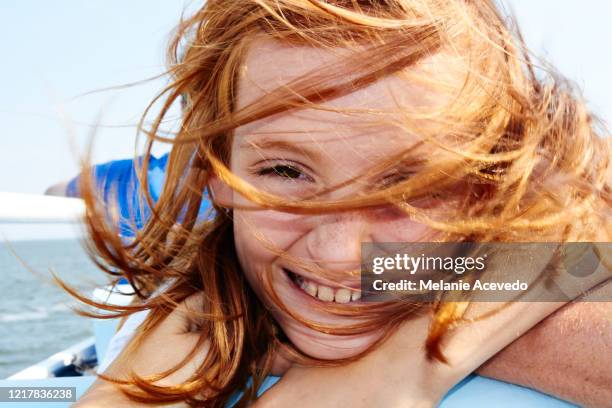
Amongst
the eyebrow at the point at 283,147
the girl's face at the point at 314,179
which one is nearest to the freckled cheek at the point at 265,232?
the girl's face at the point at 314,179

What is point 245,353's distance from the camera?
3.39 ft

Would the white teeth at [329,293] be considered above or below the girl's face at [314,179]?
below

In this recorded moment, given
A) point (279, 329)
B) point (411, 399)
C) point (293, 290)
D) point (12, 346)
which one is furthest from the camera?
point (12, 346)

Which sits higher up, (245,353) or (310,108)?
(310,108)

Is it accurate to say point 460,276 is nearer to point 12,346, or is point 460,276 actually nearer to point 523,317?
point 523,317

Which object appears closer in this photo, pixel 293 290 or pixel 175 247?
pixel 293 290

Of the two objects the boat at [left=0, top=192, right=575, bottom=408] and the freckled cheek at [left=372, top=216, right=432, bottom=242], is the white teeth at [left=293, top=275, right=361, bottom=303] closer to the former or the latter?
the freckled cheek at [left=372, top=216, right=432, bottom=242]

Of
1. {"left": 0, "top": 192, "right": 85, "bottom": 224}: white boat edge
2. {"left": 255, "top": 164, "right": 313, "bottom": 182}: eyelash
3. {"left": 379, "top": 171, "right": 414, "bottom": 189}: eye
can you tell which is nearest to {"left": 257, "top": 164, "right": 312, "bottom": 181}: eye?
{"left": 255, "top": 164, "right": 313, "bottom": 182}: eyelash

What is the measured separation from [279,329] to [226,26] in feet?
1.95

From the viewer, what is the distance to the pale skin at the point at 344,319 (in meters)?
0.79

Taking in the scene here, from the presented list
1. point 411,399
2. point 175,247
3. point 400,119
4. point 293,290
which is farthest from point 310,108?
point 175,247

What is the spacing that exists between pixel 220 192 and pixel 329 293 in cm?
34

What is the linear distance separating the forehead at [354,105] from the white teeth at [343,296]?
251 millimetres

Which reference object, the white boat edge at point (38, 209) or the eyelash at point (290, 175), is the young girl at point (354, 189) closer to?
the eyelash at point (290, 175)
